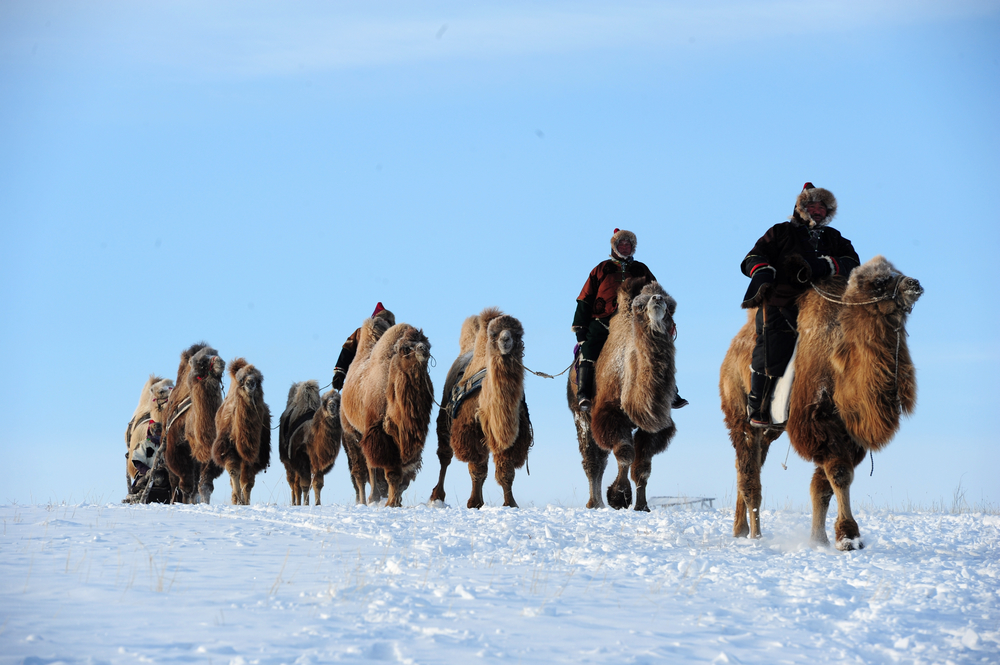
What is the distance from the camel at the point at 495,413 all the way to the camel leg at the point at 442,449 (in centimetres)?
42

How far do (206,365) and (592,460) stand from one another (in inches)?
281

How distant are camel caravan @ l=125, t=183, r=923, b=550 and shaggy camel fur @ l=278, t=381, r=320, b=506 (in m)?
0.03

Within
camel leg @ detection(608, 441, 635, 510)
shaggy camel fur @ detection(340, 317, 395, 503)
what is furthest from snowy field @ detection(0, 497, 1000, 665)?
shaggy camel fur @ detection(340, 317, 395, 503)

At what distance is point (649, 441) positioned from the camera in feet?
36.5

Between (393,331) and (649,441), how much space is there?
12.2 feet

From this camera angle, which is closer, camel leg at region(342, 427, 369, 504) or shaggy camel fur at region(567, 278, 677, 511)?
shaggy camel fur at region(567, 278, 677, 511)

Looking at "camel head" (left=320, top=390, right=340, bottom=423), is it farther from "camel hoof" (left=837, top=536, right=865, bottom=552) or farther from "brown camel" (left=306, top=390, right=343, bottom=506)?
"camel hoof" (left=837, top=536, right=865, bottom=552)

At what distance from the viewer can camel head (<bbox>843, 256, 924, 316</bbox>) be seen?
741 cm

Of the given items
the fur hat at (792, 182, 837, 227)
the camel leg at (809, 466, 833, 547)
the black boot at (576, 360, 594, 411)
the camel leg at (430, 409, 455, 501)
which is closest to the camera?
the camel leg at (809, 466, 833, 547)

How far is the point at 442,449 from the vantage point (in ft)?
41.6

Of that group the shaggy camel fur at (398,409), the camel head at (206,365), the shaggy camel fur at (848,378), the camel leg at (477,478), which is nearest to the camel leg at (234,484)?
the camel head at (206,365)

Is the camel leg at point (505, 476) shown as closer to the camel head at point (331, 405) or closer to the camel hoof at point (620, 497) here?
the camel hoof at point (620, 497)

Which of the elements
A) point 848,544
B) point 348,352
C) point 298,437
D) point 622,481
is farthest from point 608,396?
point 298,437

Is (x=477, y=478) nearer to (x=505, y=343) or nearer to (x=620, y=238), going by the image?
(x=505, y=343)
